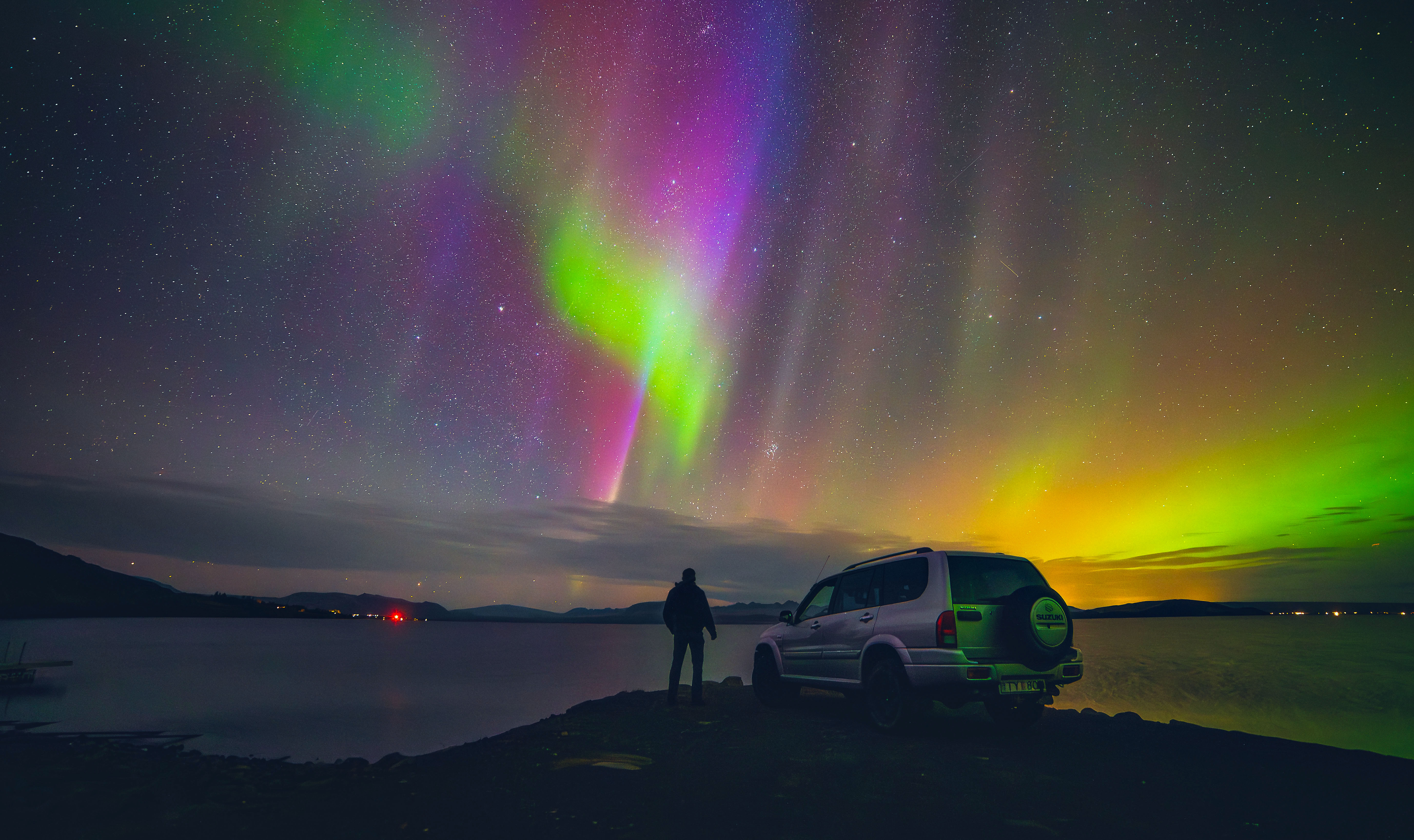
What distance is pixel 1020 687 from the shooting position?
7.84 meters

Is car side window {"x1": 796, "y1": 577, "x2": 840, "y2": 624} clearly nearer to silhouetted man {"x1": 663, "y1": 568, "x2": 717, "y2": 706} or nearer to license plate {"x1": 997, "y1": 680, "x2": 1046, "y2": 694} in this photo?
silhouetted man {"x1": 663, "y1": 568, "x2": 717, "y2": 706}

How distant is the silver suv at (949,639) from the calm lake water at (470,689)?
405 cm

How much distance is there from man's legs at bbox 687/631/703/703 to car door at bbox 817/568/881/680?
76.6 inches

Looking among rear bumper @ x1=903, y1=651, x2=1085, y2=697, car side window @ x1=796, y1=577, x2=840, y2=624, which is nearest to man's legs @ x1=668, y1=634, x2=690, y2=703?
car side window @ x1=796, y1=577, x2=840, y2=624

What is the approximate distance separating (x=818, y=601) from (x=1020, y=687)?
12.6ft

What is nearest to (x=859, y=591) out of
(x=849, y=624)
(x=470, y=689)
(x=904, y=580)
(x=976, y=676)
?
(x=849, y=624)

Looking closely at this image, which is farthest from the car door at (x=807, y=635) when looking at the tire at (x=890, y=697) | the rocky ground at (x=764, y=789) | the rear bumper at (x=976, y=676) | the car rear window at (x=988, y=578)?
the car rear window at (x=988, y=578)

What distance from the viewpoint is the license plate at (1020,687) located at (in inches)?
306

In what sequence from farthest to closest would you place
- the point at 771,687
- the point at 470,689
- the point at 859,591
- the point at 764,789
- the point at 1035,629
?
the point at 470,689
the point at 771,687
the point at 859,591
the point at 1035,629
the point at 764,789

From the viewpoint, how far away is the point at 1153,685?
23906 millimetres

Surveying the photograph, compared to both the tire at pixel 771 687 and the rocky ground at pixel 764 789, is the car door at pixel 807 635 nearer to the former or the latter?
the tire at pixel 771 687

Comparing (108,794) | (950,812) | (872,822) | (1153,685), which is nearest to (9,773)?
(108,794)

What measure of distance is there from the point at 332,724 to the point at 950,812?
19.6 meters

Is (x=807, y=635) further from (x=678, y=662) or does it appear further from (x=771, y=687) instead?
(x=678, y=662)
